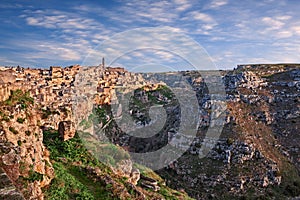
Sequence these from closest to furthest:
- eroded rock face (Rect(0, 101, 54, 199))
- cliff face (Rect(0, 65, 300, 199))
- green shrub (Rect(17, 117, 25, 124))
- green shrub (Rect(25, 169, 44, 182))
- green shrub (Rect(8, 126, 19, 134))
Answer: eroded rock face (Rect(0, 101, 54, 199)), green shrub (Rect(25, 169, 44, 182)), green shrub (Rect(8, 126, 19, 134)), green shrub (Rect(17, 117, 25, 124)), cliff face (Rect(0, 65, 300, 199))

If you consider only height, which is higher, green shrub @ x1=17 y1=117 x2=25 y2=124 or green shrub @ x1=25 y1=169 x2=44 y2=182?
green shrub @ x1=17 y1=117 x2=25 y2=124

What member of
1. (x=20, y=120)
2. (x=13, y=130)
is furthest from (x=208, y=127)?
(x=13, y=130)

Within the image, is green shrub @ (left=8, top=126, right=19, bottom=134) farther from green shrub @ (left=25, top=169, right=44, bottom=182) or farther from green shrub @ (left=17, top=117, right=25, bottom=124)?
green shrub @ (left=25, top=169, right=44, bottom=182)

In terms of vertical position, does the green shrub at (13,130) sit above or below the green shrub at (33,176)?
above

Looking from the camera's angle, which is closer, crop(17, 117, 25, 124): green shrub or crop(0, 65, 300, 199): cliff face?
crop(17, 117, 25, 124): green shrub

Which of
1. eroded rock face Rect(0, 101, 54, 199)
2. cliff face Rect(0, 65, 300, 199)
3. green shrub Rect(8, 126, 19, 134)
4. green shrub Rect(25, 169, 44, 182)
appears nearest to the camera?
eroded rock face Rect(0, 101, 54, 199)

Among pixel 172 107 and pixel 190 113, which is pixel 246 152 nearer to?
pixel 190 113

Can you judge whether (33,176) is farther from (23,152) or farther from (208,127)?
(208,127)

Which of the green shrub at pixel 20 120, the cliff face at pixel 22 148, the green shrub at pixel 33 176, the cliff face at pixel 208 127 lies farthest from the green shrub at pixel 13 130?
the cliff face at pixel 208 127

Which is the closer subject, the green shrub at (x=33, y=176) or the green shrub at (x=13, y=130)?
the green shrub at (x=33, y=176)

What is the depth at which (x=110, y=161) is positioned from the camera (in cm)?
1856

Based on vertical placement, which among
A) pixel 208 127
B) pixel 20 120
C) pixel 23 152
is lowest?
pixel 208 127

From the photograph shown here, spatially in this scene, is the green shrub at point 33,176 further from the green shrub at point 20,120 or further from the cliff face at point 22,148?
the green shrub at point 20,120

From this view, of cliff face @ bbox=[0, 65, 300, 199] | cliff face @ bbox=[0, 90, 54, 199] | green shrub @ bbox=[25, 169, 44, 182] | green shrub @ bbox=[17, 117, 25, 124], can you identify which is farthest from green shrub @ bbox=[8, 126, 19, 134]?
cliff face @ bbox=[0, 65, 300, 199]
